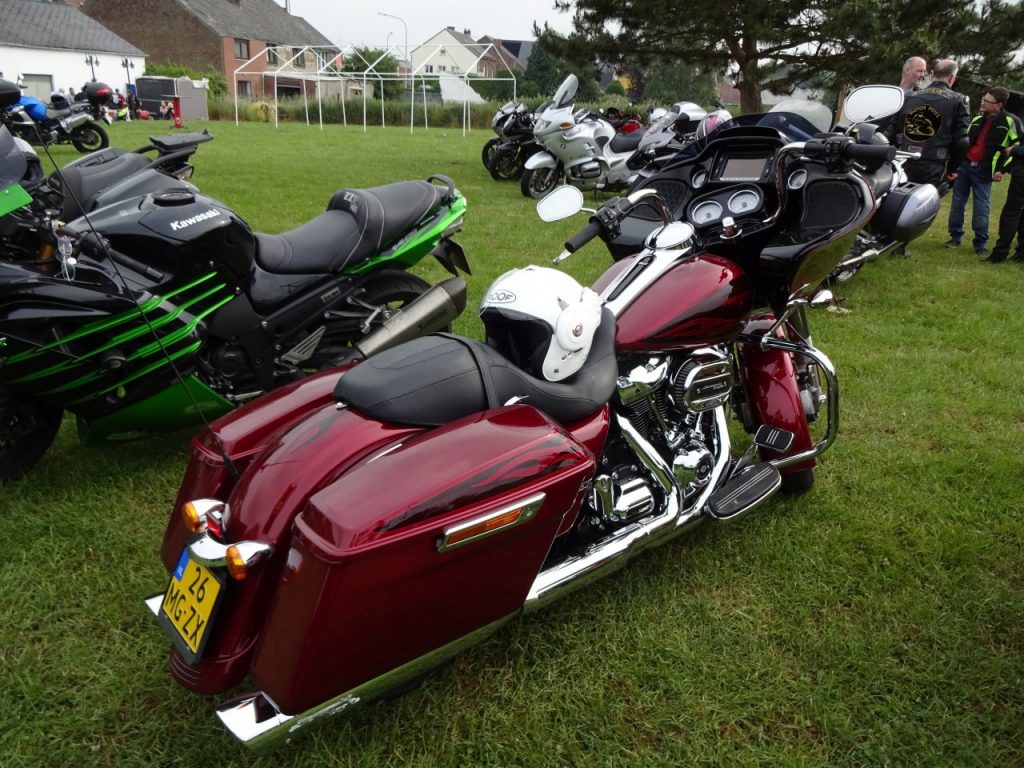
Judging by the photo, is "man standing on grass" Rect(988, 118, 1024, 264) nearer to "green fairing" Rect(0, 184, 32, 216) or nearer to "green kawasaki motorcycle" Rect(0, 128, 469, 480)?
"green kawasaki motorcycle" Rect(0, 128, 469, 480)

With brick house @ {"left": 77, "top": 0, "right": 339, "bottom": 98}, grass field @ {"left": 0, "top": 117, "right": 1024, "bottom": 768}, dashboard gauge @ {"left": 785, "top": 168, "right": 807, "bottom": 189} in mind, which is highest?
brick house @ {"left": 77, "top": 0, "right": 339, "bottom": 98}

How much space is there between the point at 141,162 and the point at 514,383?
254 centimetres

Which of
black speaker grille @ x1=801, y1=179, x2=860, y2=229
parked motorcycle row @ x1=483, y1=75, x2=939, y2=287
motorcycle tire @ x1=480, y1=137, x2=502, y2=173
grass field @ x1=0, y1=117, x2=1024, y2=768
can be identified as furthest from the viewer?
motorcycle tire @ x1=480, y1=137, x2=502, y2=173

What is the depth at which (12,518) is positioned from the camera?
8.60ft

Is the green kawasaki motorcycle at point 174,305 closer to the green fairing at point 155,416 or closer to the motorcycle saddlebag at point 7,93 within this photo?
the green fairing at point 155,416

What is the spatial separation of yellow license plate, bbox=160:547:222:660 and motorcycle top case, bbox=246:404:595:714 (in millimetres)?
159

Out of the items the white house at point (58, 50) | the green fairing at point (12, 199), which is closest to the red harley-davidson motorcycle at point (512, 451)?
the green fairing at point (12, 199)

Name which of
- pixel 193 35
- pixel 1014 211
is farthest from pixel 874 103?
pixel 193 35

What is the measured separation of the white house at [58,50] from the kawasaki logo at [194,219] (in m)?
39.1

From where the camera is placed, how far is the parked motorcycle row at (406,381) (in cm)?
147

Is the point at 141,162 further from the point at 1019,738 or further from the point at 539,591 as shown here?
the point at 1019,738

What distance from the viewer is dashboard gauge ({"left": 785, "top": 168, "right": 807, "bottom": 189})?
7.64ft

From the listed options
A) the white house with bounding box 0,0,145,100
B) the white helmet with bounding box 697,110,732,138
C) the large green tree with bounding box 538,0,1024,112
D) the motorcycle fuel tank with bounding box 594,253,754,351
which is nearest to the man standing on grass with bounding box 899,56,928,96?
the white helmet with bounding box 697,110,732,138

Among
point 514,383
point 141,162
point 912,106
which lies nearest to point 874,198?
point 514,383
